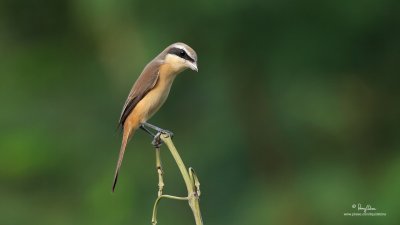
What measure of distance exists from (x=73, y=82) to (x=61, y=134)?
1.91 feet

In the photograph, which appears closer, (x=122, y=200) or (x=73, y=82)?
(x=122, y=200)

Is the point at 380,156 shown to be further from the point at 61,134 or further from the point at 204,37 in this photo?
the point at 61,134

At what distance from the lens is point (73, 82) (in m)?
9.70

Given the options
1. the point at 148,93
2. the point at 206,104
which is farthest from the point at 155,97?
the point at 206,104

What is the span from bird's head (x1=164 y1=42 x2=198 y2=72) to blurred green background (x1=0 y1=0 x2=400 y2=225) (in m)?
2.50

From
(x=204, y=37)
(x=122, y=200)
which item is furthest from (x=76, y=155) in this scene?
(x=204, y=37)

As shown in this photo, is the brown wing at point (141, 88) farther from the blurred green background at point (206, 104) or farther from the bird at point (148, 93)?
the blurred green background at point (206, 104)

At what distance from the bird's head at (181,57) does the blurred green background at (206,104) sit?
98.5 inches

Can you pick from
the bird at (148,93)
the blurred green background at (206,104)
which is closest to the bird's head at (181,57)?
the bird at (148,93)

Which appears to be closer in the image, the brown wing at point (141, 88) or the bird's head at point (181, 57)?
the bird's head at point (181, 57)

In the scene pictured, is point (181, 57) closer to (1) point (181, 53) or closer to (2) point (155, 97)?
(1) point (181, 53)

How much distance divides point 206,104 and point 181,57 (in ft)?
13.6

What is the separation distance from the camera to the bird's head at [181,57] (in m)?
5.00

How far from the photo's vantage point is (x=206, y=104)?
30.5 feet
